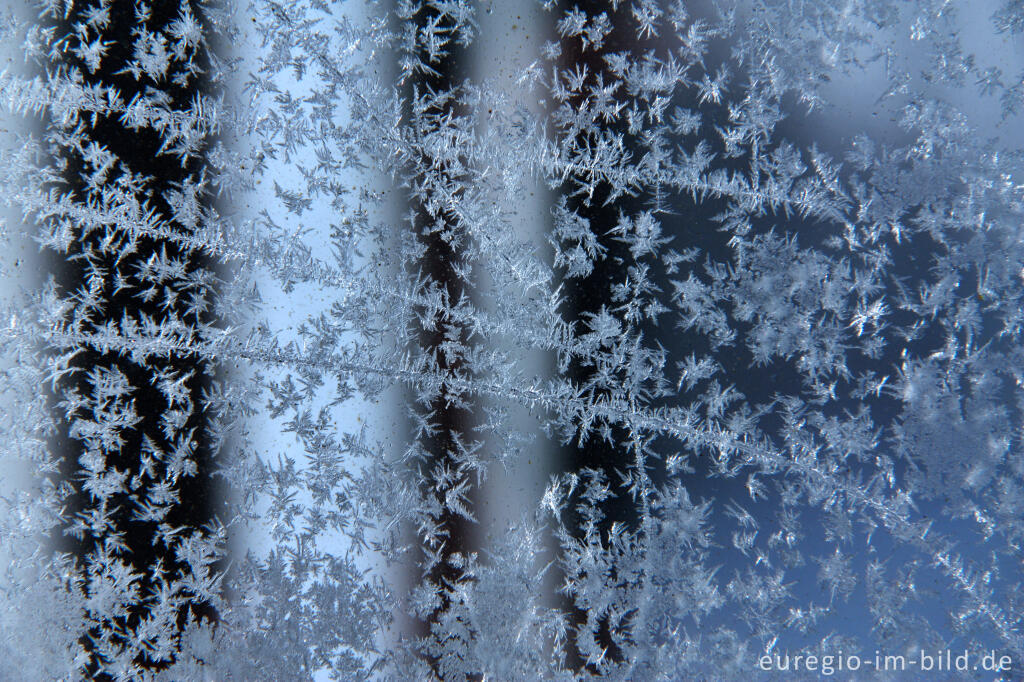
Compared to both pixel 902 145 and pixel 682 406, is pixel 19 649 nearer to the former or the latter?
pixel 682 406

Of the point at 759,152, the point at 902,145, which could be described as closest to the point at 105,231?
the point at 759,152

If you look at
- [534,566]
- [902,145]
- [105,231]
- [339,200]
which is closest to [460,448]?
[534,566]

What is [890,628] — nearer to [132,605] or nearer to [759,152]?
[759,152]

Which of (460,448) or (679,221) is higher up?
(679,221)

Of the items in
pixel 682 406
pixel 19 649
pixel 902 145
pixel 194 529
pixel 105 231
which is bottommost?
pixel 19 649

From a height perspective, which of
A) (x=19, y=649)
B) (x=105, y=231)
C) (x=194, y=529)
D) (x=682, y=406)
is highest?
(x=105, y=231)

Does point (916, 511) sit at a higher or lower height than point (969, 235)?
lower
